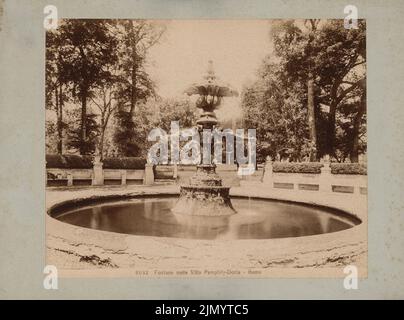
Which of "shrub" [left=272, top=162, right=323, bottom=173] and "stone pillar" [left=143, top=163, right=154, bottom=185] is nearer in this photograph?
"stone pillar" [left=143, top=163, right=154, bottom=185]

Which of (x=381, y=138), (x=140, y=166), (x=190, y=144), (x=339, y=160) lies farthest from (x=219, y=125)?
(x=381, y=138)

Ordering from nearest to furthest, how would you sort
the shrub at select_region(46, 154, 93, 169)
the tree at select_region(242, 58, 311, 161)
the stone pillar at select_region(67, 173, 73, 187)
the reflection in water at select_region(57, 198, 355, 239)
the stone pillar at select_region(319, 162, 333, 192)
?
the reflection in water at select_region(57, 198, 355, 239), the shrub at select_region(46, 154, 93, 169), the stone pillar at select_region(67, 173, 73, 187), the tree at select_region(242, 58, 311, 161), the stone pillar at select_region(319, 162, 333, 192)

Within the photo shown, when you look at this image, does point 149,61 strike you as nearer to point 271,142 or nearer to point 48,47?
point 48,47

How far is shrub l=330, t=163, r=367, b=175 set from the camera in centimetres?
598

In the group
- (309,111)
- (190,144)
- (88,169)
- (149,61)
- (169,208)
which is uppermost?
(149,61)

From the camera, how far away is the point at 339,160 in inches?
243

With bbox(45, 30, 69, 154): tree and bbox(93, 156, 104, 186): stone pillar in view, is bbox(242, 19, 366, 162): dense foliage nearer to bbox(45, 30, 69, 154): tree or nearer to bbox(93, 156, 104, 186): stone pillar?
bbox(93, 156, 104, 186): stone pillar

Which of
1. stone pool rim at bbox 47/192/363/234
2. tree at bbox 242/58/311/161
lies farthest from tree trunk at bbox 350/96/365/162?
stone pool rim at bbox 47/192/363/234

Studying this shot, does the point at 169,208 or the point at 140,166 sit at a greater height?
the point at 140,166

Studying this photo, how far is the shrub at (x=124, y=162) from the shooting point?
6.18 meters

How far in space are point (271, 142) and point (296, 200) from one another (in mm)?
1036

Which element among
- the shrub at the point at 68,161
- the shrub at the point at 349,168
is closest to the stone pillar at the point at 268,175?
the shrub at the point at 349,168

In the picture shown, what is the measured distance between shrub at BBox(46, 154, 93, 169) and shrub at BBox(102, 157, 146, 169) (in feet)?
0.84

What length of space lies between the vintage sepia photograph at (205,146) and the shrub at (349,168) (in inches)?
0.6
